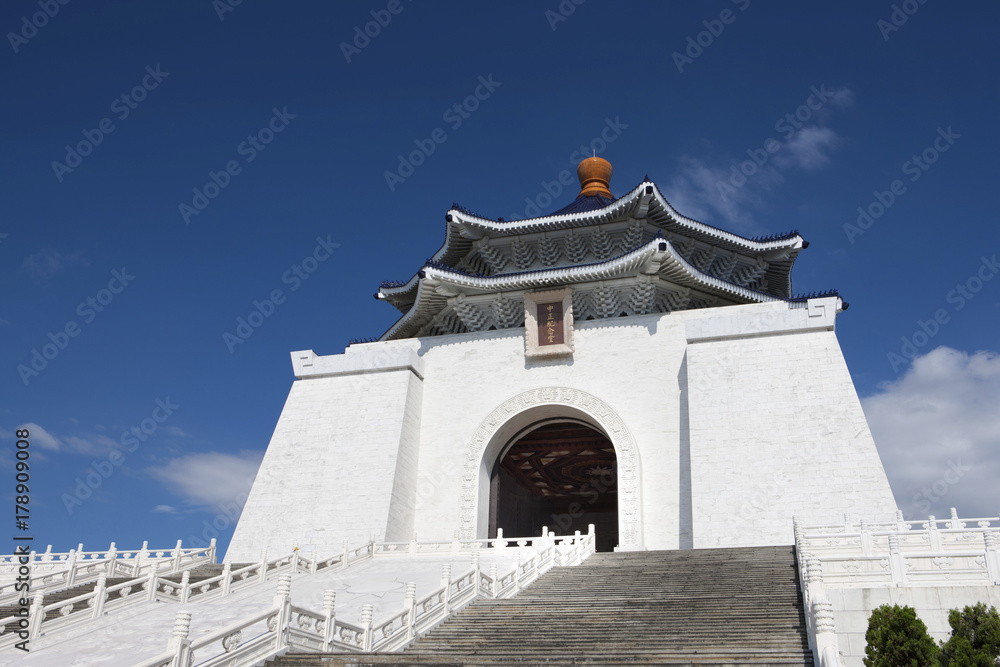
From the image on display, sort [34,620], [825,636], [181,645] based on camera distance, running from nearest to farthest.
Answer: [825,636], [181,645], [34,620]

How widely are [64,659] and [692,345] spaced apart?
1300cm

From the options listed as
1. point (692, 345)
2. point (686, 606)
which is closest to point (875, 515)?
point (692, 345)

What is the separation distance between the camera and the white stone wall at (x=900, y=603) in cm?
803

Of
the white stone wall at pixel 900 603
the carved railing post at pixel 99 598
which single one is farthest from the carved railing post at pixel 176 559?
the white stone wall at pixel 900 603

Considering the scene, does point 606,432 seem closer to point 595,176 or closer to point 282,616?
point 595,176

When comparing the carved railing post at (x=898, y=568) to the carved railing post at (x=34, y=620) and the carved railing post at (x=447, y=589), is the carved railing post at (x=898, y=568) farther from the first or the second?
the carved railing post at (x=34, y=620)

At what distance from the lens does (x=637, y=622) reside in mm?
8797

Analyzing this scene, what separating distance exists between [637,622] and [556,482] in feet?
56.0

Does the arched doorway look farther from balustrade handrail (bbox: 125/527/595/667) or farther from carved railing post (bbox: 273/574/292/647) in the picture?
carved railing post (bbox: 273/574/292/647)

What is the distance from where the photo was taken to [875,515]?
1434 centimetres

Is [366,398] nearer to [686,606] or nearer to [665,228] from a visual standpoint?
[665,228]

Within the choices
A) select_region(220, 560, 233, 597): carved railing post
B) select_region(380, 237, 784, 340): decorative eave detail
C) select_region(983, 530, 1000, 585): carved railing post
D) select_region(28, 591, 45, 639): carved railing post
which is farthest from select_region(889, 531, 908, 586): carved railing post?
select_region(380, 237, 784, 340): decorative eave detail

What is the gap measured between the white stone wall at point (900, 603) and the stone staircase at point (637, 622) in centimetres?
42

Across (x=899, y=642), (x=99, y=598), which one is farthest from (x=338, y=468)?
(x=899, y=642)
